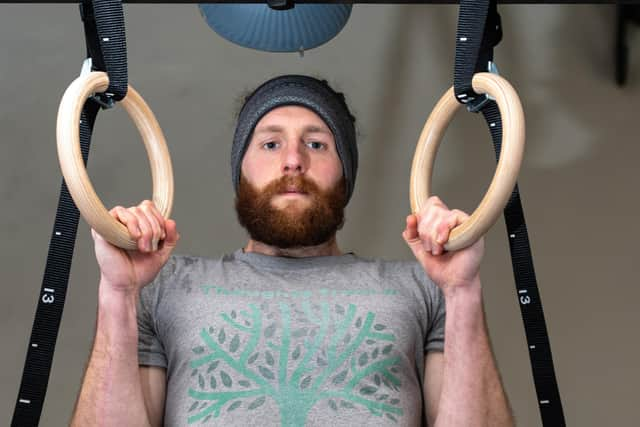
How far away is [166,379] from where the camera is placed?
2.09 metres

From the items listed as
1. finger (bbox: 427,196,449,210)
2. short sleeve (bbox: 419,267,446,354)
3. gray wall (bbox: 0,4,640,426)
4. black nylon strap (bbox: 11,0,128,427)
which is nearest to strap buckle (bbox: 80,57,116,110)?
black nylon strap (bbox: 11,0,128,427)

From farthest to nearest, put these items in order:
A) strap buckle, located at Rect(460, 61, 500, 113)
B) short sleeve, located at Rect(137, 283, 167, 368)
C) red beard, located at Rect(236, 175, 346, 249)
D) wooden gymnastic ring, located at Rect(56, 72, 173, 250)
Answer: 1. red beard, located at Rect(236, 175, 346, 249)
2. short sleeve, located at Rect(137, 283, 167, 368)
3. strap buckle, located at Rect(460, 61, 500, 113)
4. wooden gymnastic ring, located at Rect(56, 72, 173, 250)

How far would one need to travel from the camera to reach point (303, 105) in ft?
7.50

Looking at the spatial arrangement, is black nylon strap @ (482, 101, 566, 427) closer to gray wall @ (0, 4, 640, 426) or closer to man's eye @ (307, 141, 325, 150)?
man's eye @ (307, 141, 325, 150)

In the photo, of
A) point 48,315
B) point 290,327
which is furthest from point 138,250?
point 290,327

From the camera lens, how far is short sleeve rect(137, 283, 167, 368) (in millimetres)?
2076

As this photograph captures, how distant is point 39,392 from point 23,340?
54.7 inches

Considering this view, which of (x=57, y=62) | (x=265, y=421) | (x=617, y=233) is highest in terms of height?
(x=57, y=62)

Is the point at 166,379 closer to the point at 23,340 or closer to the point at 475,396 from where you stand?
the point at 475,396

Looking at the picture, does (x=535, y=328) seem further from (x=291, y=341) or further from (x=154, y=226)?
(x=154, y=226)

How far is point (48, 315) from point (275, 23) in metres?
0.72

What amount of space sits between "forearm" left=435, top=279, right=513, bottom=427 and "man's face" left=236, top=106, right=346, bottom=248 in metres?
0.36

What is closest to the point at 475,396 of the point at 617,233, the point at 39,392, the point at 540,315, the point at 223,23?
the point at 540,315

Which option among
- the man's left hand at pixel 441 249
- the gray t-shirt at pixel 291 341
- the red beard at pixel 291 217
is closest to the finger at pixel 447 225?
the man's left hand at pixel 441 249
